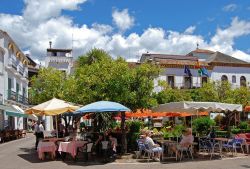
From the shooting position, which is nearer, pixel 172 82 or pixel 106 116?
pixel 106 116

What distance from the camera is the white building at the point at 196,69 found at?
54844 millimetres

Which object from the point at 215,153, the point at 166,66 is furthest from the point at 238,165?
the point at 166,66

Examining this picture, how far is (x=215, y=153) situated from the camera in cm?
1839

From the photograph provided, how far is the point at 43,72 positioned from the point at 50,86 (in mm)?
4361

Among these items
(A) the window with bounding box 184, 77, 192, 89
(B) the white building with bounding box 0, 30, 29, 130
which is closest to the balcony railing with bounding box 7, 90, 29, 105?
(B) the white building with bounding box 0, 30, 29, 130

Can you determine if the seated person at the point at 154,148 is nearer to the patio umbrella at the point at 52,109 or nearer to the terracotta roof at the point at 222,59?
the patio umbrella at the point at 52,109

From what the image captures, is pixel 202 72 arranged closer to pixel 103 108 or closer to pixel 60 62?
pixel 60 62

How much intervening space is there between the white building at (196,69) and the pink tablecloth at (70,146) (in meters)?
36.9

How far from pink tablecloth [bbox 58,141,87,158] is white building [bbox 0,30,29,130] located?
1604 cm

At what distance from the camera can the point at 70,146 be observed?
56.1ft

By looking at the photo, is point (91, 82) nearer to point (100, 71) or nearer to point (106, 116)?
point (100, 71)

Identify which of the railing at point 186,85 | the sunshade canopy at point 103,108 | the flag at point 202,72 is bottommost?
the sunshade canopy at point 103,108

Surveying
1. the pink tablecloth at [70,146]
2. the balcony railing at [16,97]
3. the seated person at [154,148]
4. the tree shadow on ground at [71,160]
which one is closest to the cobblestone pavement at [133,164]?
the tree shadow on ground at [71,160]

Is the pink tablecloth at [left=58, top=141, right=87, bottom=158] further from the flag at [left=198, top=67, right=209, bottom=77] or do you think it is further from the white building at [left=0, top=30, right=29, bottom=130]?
the flag at [left=198, top=67, right=209, bottom=77]
